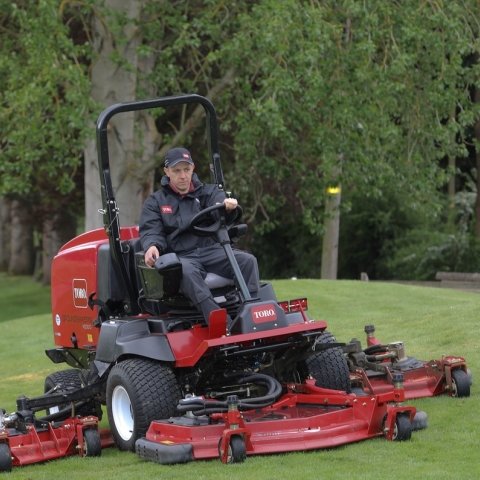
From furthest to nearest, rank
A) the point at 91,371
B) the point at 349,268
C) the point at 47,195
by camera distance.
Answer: the point at 349,268 → the point at 47,195 → the point at 91,371

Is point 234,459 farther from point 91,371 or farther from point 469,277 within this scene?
point 469,277

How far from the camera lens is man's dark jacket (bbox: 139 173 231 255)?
717cm

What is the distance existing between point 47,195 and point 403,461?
19.1 m

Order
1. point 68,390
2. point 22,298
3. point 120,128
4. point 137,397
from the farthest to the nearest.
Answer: point 22,298 → point 120,128 → point 68,390 → point 137,397

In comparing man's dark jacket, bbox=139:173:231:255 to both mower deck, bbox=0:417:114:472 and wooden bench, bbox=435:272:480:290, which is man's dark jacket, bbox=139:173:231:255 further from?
wooden bench, bbox=435:272:480:290

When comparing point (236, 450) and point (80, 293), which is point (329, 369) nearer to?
point (236, 450)

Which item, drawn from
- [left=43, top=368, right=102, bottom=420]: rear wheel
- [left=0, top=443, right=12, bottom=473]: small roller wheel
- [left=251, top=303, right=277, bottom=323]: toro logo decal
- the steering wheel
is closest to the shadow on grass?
[left=43, top=368, right=102, bottom=420]: rear wheel

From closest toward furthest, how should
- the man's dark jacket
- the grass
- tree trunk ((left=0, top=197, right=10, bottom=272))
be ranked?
the grass < the man's dark jacket < tree trunk ((left=0, top=197, right=10, bottom=272))

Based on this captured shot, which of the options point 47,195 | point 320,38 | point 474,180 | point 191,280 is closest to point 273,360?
point 191,280

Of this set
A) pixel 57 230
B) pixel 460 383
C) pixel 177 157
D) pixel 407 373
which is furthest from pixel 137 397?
pixel 57 230

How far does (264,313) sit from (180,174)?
1223mm

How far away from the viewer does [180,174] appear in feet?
23.9

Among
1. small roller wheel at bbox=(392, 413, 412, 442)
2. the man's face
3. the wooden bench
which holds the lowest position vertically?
small roller wheel at bbox=(392, 413, 412, 442)

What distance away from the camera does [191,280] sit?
22.1 feet
